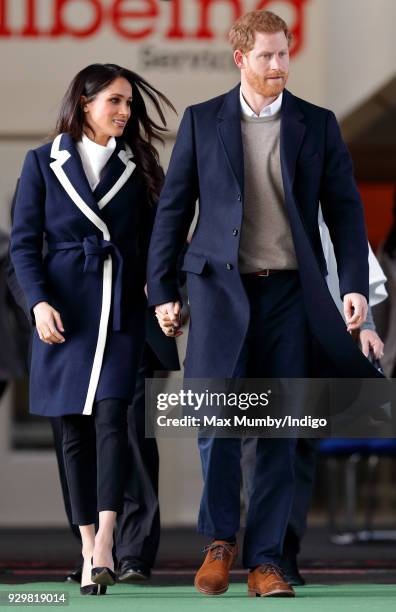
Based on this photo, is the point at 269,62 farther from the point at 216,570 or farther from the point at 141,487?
the point at 141,487

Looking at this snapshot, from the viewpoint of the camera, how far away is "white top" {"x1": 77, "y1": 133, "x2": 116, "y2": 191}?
5488 mm

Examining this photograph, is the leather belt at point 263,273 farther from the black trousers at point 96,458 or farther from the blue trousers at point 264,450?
the black trousers at point 96,458

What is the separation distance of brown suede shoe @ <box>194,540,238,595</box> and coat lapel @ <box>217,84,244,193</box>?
1.08 m

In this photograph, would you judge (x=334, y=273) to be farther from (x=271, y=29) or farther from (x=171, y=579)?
(x=171, y=579)

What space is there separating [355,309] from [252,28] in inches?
36.1

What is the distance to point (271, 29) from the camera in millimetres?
4930

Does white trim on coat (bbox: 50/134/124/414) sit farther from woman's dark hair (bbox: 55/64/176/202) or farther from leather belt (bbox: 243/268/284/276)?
leather belt (bbox: 243/268/284/276)

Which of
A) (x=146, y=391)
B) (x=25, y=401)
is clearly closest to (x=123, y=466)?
(x=146, y=391)

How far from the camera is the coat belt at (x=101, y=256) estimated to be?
5.30 m

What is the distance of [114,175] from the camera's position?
Answer: 5488mm

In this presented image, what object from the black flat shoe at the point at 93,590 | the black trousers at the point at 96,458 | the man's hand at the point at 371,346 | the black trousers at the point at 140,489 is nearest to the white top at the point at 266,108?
the man's hand at the point at 371,346

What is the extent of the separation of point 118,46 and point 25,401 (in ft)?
9.31

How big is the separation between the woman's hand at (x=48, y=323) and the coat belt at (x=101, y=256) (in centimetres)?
21

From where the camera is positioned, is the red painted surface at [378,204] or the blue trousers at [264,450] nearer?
the blue trousers at [264,450]
